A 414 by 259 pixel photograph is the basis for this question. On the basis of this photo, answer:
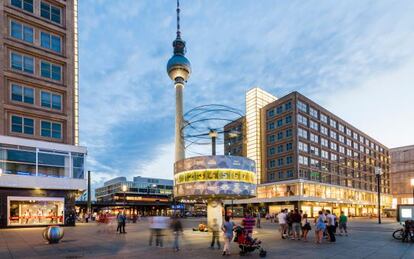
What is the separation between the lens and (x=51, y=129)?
46406mm

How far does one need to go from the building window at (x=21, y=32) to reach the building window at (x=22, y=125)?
9710 mm

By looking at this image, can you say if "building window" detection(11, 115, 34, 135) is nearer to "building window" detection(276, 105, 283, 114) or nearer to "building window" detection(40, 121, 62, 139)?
"building window" detection(40, 121, 62, 139)

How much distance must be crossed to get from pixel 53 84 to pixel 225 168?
28.1 metres

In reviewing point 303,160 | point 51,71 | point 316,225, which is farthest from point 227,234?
point 303,160

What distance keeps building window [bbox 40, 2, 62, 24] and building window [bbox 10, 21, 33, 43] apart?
3.04 metres

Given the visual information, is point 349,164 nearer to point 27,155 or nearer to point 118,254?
point 27,155

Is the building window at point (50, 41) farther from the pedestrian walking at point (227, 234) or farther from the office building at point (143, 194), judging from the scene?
the office building at point (143, 194)

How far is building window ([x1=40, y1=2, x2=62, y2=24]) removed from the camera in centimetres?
4765

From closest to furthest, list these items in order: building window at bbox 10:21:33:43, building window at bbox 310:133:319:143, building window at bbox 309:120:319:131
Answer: building window at bbox 10:21:33:43
building window at bbox 310:133:319:143
building window at bbox 309:120:319:131

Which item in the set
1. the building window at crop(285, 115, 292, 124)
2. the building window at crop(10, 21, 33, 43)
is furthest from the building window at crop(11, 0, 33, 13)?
the building window at crop(285, 115, 292, 124)

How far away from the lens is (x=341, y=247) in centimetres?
2084

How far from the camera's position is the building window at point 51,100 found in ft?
152

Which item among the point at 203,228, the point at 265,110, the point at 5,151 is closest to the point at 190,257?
the point at 203,228

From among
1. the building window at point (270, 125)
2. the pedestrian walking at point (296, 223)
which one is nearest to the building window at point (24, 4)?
the pedestrian walking at point (296, 223)
